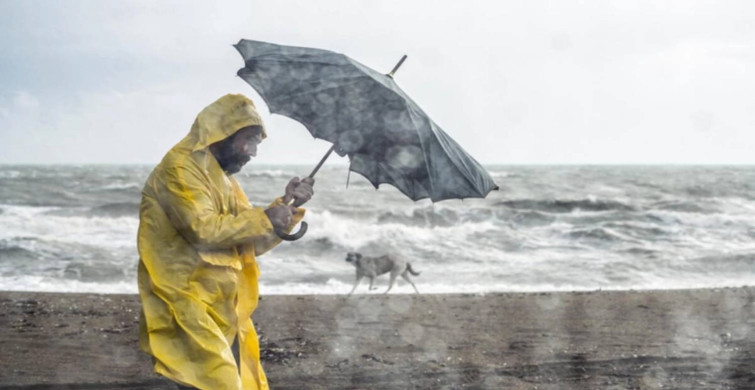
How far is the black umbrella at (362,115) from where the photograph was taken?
3.24 m

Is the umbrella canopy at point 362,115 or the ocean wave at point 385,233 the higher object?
the umbrella canopy at point 362,115

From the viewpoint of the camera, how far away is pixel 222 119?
298 centimetres

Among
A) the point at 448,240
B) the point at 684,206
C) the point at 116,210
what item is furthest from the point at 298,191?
the point at 684,206

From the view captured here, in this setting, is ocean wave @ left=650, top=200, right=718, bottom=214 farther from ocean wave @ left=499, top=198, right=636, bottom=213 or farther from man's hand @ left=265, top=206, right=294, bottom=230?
man's hand @ left=265, top=206, right=294, bottom=230

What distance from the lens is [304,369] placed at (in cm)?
631

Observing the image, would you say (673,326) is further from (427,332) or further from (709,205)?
(709,205)

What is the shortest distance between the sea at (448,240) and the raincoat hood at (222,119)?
4.58 m

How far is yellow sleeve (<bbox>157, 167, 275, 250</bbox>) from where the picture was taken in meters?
2.84

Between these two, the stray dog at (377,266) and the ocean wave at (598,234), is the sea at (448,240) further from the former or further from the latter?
the stray dog at (377,266)

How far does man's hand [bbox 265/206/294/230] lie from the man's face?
28 centimetres

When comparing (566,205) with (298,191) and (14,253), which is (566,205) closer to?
(14,253)

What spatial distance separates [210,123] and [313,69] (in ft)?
1.81

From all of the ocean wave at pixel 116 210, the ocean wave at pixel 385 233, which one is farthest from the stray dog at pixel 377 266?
the ocean wave at pixel 116 210

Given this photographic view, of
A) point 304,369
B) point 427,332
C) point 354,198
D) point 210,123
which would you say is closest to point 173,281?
point 210,123
